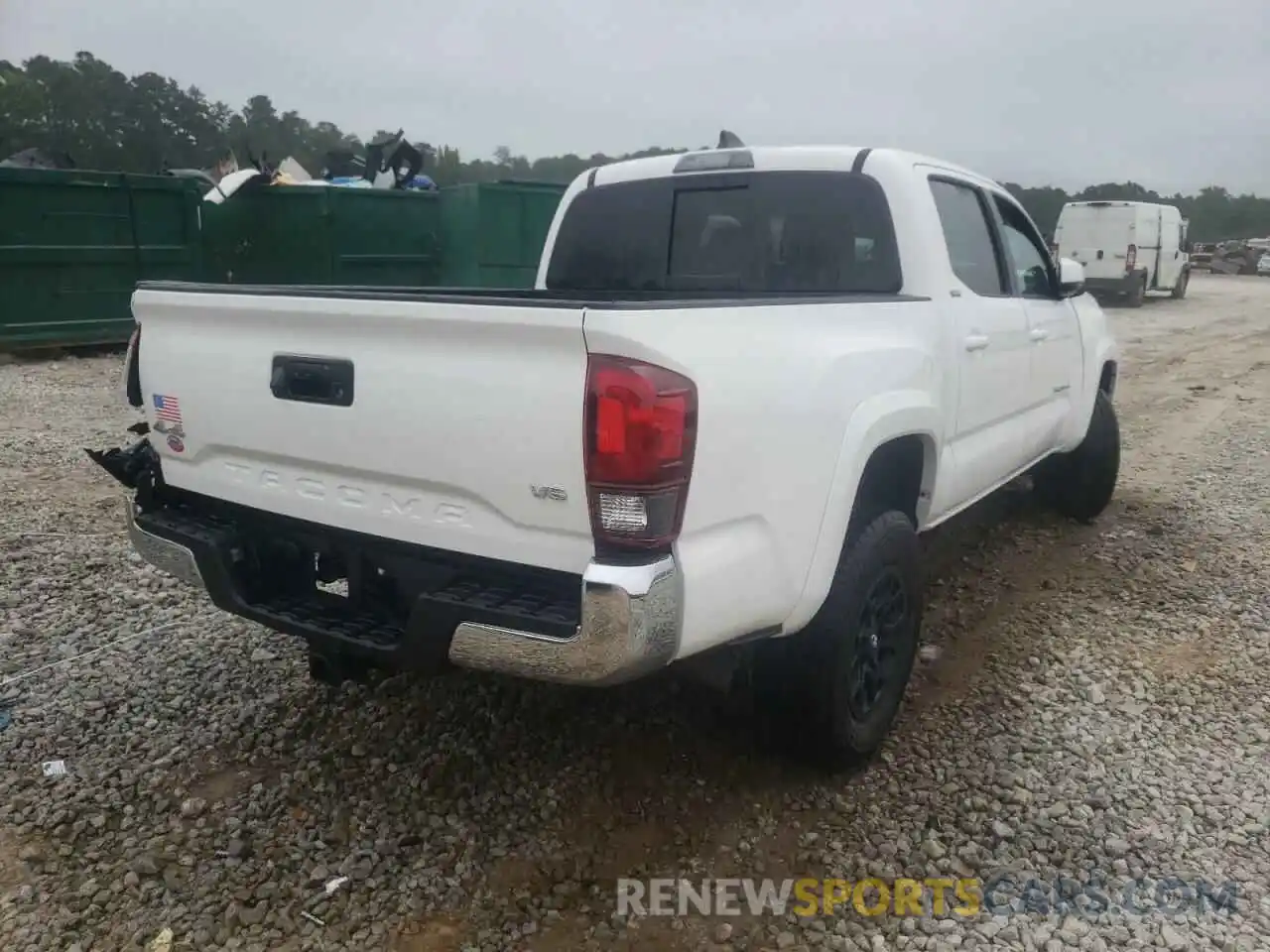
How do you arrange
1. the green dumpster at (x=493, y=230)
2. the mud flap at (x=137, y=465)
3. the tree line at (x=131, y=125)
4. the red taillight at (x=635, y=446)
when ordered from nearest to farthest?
the red taillight at (x=635, y=446) → the mud flap at (x=137, y=465) → the green dumpster at (x=493, y=230) → the tree line at (x=131, y=125)

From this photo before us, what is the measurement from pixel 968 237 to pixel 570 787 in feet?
8.53

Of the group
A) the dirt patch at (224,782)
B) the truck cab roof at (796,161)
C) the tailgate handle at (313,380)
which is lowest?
the dirt patch at (224,782)

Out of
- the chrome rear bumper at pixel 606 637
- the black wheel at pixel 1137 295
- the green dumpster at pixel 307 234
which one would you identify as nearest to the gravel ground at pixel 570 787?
the chrome rear bumper at pixel 606 637

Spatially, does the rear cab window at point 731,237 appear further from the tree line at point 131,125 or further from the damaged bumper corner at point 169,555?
the tree line at point 131,125

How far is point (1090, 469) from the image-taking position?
5.77 meters

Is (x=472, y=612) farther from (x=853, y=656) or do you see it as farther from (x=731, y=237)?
(x=731, y=237)

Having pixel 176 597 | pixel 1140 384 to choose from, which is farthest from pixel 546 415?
pixel 1140 384

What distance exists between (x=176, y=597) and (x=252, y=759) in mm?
1487

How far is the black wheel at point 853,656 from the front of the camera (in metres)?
2.86

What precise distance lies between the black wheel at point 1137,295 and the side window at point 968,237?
2070cm

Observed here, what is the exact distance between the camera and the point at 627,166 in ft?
14.0

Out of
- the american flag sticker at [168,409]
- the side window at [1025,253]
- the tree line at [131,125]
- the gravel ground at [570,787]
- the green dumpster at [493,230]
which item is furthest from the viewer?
the tree line at [131,125]

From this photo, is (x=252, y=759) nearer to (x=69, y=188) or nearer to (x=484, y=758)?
(x=484, y=758)

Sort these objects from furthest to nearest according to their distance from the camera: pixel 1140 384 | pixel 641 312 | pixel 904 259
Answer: pixel 1140 384 < pixel 904 259 < pixel 641 312
